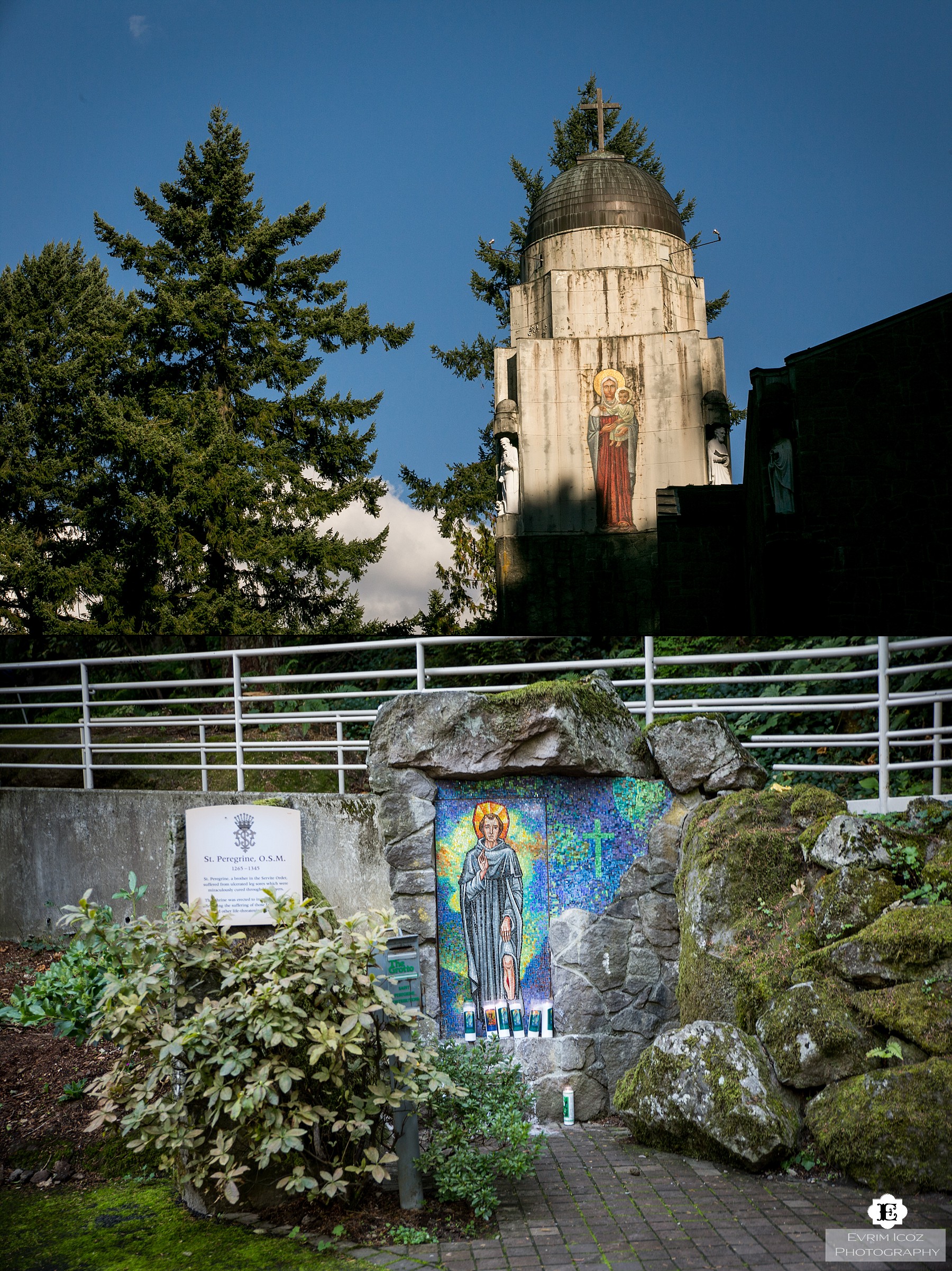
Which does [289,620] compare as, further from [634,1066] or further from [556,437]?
[634,1066]

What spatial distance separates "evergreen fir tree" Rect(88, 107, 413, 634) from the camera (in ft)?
48.2

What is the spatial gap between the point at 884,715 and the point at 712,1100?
2.53 meters

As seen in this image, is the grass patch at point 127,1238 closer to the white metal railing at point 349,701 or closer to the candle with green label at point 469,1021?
the candle with green label at point 469,1021

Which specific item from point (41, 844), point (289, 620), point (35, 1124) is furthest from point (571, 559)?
point (35, 1124)

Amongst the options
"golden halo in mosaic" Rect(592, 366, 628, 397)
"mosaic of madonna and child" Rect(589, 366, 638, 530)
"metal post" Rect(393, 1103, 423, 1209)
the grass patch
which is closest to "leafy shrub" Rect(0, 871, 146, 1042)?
the grass patch

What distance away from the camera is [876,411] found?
5.99m

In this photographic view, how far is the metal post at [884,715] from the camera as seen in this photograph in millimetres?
5848

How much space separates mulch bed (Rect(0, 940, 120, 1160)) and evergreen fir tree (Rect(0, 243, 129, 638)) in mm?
9744

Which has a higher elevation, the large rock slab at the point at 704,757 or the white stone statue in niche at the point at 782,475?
the white stone statue in niche at the point at 782,475

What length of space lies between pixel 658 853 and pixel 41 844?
6166mm

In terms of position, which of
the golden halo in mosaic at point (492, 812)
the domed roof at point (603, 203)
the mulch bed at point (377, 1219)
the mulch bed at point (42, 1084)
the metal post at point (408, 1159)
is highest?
the domed roof at point (603, 203)

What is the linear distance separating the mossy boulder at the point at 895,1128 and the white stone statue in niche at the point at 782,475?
3380mm

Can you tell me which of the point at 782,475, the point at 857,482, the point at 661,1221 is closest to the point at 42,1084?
the point at 661,1221

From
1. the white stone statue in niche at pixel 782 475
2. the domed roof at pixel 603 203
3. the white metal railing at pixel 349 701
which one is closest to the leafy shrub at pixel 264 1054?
the white metal railing at pixel 349 701
